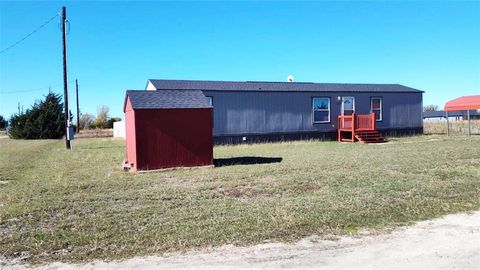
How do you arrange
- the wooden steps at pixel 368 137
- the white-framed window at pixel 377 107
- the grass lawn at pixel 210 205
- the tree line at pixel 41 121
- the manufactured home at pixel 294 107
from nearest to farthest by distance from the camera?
the grass lawn at pixel 210 205 < the wooden steps at pixel 368 137 < the manufactured home at pixel 294 107 < the white-framed window at pixel 377 107 < the tree line at pixel 41 121

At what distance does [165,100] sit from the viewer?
1275 cm

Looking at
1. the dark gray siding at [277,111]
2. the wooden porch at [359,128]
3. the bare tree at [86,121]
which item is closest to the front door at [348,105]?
the dark gray siding at [277,111]

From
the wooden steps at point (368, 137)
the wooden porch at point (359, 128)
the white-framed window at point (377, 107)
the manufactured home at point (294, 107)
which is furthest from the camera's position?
the white-framed window at point (377, 107)

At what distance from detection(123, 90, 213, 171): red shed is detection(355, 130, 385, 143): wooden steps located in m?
12.5

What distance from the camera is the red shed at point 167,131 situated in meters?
12.0

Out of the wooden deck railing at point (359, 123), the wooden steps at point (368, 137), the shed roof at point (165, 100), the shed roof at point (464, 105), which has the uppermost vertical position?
the shed roof at point (464, 105)

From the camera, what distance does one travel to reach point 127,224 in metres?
5.91

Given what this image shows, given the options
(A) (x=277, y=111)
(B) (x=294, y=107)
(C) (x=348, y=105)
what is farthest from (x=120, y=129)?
(C) (x=348, y=105)

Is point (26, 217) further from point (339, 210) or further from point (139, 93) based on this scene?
point (139, 93)

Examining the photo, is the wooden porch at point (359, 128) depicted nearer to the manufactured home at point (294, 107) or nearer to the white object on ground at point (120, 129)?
the manufactured home at point (294, 107)

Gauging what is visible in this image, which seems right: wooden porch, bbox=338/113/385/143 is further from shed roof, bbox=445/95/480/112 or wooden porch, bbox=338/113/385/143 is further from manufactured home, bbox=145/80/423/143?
shed roof, bbox=445/95/480/112

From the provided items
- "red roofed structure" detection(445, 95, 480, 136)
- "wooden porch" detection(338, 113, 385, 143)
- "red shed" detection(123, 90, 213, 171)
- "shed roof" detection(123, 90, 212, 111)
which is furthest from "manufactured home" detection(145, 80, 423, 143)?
"red shed" detection(123, 90, 213, 171)

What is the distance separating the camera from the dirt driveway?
4.26 meters

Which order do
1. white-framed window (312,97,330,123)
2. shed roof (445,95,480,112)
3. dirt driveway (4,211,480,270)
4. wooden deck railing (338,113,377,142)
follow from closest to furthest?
1. dirt driveway (4,211,480,270)
2. wooden deck railing (338,113,377,142)
3. white-framed window (312,97,330,123)
4. shed roof (445,95,480,112)
